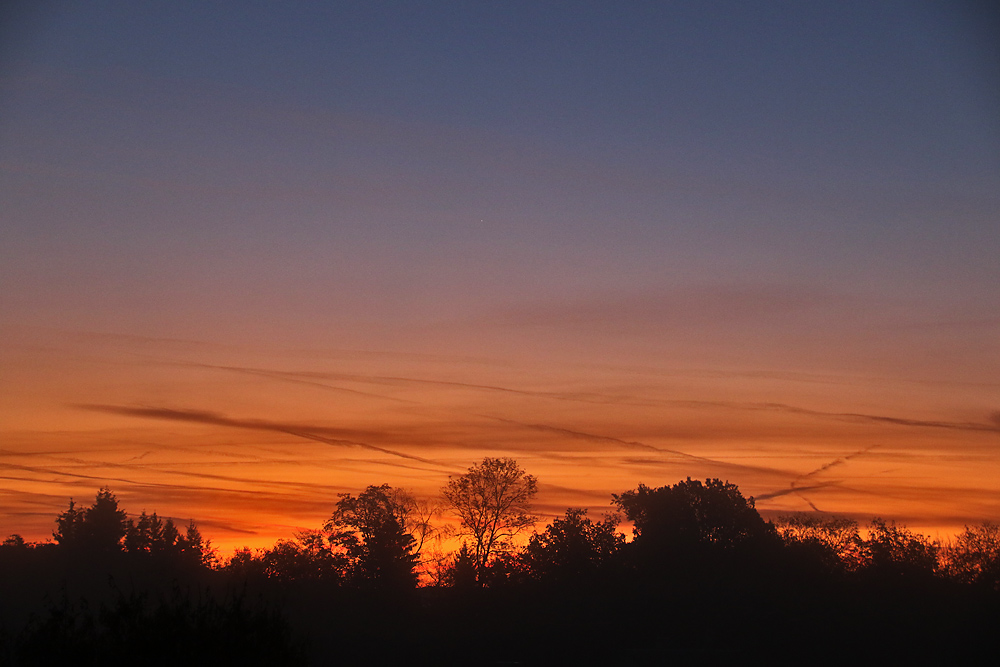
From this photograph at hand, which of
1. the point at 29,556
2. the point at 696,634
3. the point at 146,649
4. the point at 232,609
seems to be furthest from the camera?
the point at 29,556

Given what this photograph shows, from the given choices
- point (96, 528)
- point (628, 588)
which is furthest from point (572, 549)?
point (96, 528)

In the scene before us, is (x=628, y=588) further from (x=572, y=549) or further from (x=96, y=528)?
(x=96, y=528)

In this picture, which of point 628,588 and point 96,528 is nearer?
point 628,588

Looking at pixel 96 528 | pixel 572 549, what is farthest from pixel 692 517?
pixel 96 528

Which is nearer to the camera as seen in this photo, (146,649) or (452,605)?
(146,649)

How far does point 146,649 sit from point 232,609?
2.25m

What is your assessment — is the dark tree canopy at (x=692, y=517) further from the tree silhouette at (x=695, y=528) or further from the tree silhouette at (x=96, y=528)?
the tree silhouette at (x=96, y=528)

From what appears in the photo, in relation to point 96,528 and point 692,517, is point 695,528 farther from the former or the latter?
point 96,528

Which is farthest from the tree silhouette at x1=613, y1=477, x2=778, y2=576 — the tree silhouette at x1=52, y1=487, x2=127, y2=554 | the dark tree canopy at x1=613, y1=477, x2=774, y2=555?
the tree silhouette at x1=52, y1=487, x2=127, y2=554

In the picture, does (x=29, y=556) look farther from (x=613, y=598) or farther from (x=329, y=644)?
(x=613, y=598)

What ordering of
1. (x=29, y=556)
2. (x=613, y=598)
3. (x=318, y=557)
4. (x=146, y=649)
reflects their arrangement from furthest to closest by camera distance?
(x=29, y=556), (x=318, y=557), (x=613, y=598), (x=146, y=649)

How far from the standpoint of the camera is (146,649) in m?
19.3

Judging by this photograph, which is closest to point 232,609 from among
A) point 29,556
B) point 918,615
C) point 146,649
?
point 146,649

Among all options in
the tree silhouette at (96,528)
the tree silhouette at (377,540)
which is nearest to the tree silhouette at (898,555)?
the tree silhouette at (377,540)
